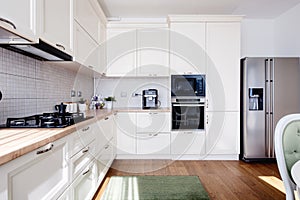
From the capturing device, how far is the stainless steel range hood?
146 cm

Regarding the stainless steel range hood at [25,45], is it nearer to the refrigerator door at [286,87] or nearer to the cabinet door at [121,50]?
the cabinet door at [121,50]

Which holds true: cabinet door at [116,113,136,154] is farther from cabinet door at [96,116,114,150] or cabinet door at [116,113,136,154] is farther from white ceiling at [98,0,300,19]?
white ceiling at [98,0,300,19]

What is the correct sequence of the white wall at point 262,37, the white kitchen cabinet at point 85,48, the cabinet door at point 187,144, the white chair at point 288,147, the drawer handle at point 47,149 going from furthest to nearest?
the white wall at point 262,37 < the cabinet door at point 187,144 < the white kitchen cabinet at point 85,48 < the white chair at point 288,147 < the drawer handle at point 47,149

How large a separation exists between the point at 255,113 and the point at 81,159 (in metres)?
2.99

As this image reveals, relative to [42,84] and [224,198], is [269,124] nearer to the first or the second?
[224,198]

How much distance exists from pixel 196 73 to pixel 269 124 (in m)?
1.45

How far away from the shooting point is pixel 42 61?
2441 mm

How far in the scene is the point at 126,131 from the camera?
399 centimetres

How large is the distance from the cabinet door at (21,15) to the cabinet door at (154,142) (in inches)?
107

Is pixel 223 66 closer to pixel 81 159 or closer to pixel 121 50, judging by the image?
pixel 121 50

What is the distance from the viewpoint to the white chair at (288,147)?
1373mm

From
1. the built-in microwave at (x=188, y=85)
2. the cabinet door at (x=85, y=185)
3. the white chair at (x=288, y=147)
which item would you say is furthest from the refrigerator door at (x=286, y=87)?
the cabinet door at (x=85, y=185)

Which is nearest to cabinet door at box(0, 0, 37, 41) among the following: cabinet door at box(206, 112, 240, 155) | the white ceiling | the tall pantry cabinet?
the white ceiling

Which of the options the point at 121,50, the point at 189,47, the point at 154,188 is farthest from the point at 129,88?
the point at 154,188
